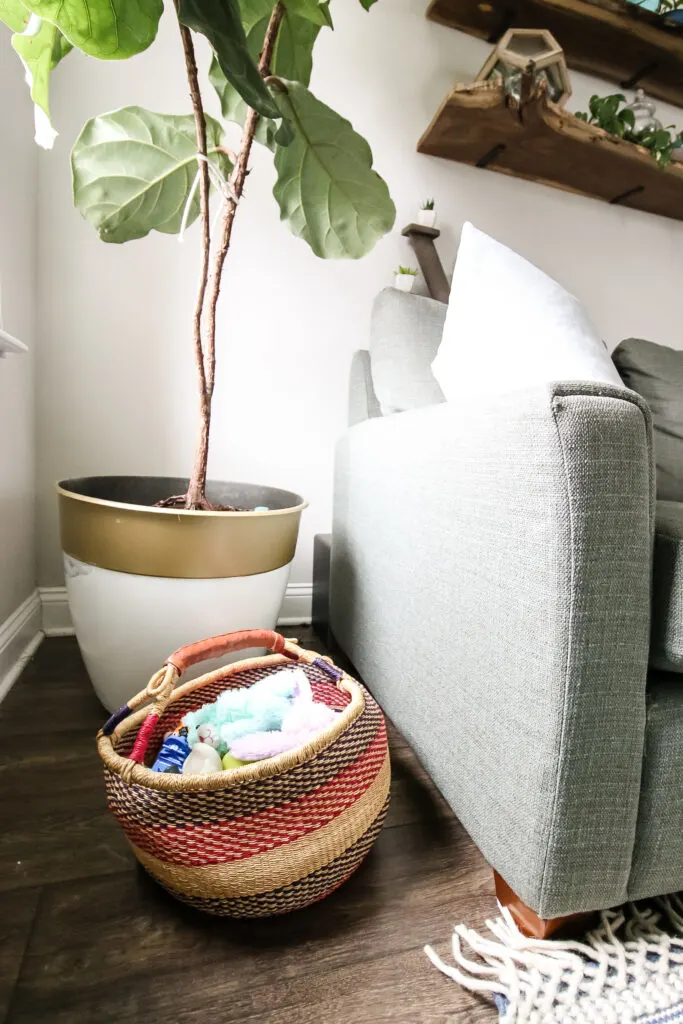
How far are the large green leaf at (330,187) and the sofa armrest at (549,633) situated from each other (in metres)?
0.42

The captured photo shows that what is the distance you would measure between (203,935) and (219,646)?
0.30 metres

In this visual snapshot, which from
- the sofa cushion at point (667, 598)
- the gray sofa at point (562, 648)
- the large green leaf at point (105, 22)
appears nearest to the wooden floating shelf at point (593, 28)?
the large green leaf at point (105, 22)

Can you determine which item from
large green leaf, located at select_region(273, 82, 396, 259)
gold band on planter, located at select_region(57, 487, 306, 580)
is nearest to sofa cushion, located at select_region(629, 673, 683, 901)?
gold band on planter, located at select_region(57, 487, 306, 580)

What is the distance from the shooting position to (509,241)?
5.38ft

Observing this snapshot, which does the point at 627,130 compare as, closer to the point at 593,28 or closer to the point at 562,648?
the point at 593,28

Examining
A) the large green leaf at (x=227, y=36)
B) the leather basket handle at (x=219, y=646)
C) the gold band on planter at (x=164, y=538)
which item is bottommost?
the leather basket handle at (x=219, y=646)

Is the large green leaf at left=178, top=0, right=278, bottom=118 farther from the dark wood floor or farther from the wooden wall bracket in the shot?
the wooden wall bracket

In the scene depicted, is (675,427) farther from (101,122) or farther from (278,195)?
(101,122)

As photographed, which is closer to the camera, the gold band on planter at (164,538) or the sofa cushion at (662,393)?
the gold band on planter at (164,538)

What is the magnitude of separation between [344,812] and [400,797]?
10.4 inches

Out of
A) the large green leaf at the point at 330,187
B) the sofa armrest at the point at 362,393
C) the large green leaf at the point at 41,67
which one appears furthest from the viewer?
the sofa armrest at the point at 362,393

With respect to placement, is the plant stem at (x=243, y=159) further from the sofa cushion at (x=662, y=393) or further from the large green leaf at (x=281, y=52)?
the sofa cushion at (x=662, y=393)

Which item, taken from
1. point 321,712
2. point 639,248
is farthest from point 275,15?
point 639,248

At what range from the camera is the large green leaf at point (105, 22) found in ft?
1.72
